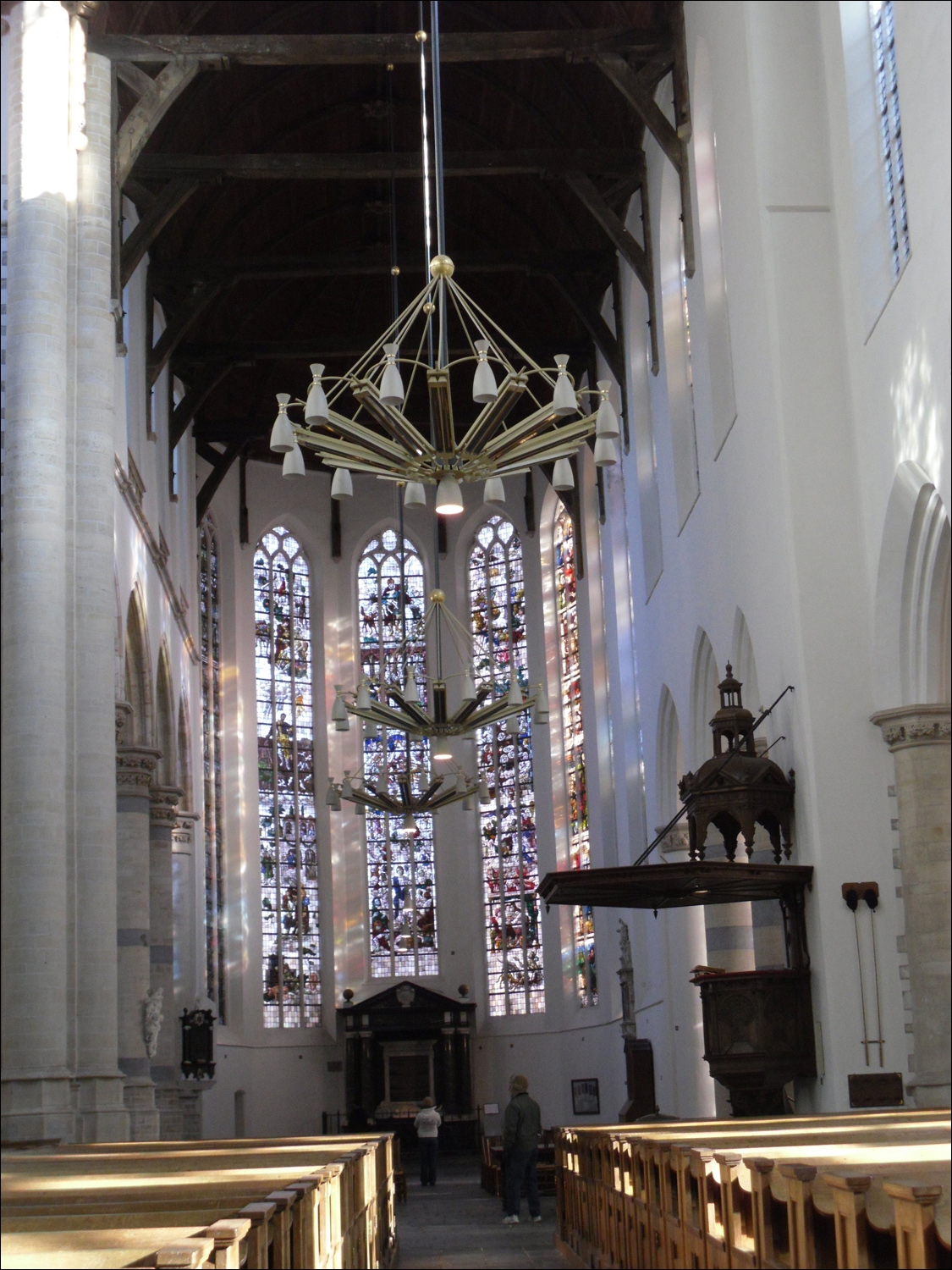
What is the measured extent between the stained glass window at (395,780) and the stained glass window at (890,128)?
15372 mm

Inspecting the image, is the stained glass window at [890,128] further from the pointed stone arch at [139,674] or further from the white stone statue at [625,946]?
the white stone statue at [625,946]

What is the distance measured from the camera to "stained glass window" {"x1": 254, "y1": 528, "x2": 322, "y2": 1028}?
2634cm

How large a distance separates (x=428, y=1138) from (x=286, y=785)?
9573mm

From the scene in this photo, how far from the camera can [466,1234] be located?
1202 cm

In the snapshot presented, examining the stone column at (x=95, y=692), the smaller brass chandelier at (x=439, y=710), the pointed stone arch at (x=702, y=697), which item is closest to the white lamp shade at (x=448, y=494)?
the stone column at (x=95, y=692)

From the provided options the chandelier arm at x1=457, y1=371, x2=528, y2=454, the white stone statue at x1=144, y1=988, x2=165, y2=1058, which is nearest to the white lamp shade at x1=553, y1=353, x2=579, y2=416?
the chandelier arm at x1=457, y1=371, x2=528, y2=454

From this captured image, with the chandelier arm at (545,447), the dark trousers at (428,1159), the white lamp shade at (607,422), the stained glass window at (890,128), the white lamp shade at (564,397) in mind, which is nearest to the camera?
the white lamp shade at (564,397)

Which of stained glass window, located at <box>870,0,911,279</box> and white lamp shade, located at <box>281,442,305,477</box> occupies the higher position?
stained glass window, located at <box>870,0,911,279</box>

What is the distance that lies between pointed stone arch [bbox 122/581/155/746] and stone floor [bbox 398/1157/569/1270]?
607 cm

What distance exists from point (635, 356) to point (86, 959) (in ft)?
33.5

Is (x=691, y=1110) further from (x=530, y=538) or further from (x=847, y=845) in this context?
(x=530, y=538)

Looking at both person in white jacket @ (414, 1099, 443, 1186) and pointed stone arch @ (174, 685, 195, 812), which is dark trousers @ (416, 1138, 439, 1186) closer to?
person in white jacket @ (414, 1099, 443, 1186)

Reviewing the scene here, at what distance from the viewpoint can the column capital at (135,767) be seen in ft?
59.1

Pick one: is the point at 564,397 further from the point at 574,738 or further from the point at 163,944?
the point at 574,738
